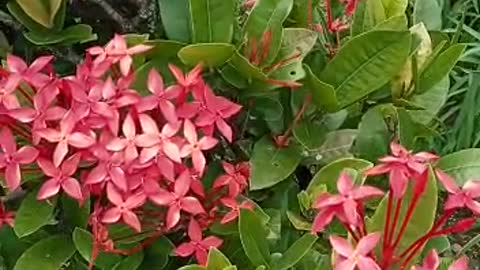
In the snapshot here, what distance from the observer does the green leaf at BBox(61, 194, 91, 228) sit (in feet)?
5.06

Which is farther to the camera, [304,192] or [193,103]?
[304,192]

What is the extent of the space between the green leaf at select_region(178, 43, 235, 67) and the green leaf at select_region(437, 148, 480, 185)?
378 millimetres

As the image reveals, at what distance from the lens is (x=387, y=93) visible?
5.56 feet

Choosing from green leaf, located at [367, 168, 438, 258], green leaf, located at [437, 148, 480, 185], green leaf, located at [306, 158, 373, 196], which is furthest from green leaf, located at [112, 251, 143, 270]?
green leaf, located at [437, 148, 480, 185]

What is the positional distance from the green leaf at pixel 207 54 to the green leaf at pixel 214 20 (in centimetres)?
5

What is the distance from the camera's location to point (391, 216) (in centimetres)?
133

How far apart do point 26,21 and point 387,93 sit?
0.58 m

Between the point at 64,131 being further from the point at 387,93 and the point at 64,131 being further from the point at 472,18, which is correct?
the point at 472,18

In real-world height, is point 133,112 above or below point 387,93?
above

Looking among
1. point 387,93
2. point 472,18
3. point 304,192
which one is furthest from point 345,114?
point 472,18

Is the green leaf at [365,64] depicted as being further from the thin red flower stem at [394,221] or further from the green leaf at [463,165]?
the thin red flower stem at [394,221]

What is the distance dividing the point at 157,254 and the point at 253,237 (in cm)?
17

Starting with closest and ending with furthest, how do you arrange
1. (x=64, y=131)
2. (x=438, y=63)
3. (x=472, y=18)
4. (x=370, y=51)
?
(x=64, y=131) → (x=370, y=51) → (x=438, y=63) → (x=472, y=18)

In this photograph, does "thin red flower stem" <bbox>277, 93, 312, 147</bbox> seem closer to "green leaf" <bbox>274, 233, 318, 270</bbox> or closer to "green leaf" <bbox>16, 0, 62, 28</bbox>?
"green leaf" <bbox>274, 233, 318, 270</bbox>
